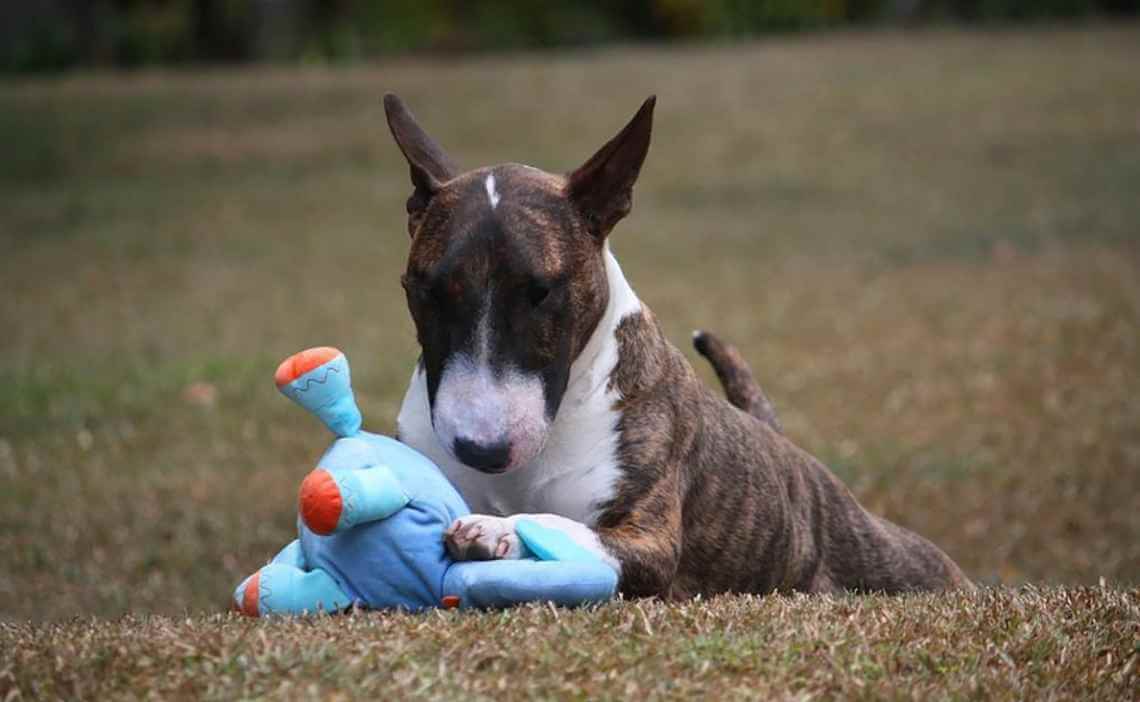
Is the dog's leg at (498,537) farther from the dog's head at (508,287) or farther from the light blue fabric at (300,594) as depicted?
the light blue fabric at (300,594)

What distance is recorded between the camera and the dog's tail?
5898 millimetres

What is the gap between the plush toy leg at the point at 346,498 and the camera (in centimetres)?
406

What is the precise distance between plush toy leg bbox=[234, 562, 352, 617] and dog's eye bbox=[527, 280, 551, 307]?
35.2 inches

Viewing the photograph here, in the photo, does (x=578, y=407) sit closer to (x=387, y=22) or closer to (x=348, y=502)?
(x=348, y=502)

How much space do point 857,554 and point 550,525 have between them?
1.64 meters

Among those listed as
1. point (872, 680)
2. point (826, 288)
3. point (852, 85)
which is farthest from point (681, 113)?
point (872, 680)

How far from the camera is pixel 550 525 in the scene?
4121 mm

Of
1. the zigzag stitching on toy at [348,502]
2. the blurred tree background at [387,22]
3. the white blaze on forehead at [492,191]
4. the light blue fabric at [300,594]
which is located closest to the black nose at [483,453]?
the zigzag stitching on toy at [348,502]

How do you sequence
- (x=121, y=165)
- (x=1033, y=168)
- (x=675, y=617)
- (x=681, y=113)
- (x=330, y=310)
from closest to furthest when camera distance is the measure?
1. (x=675, y=617)
2. (x=330, y=310)
3. (x=1033, y=168)
4. (x=121, y=165)
5. (x=681, y=113)

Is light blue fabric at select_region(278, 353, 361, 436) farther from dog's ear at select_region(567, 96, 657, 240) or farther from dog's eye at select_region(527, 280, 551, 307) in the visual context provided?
dog's ear at select_region(567, 96, 657, 240)

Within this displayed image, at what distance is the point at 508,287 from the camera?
4227mm

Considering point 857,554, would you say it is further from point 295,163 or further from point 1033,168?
point 295,163

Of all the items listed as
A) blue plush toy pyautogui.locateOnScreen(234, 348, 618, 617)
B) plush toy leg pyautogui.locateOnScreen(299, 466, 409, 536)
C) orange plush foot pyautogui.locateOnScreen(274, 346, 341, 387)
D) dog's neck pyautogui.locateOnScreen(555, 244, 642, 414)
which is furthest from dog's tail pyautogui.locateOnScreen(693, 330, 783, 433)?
plush toy leg pyautogui.locateOnScreen(299, 466, 409, 536)

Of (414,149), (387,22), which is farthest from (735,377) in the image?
(387,22)
